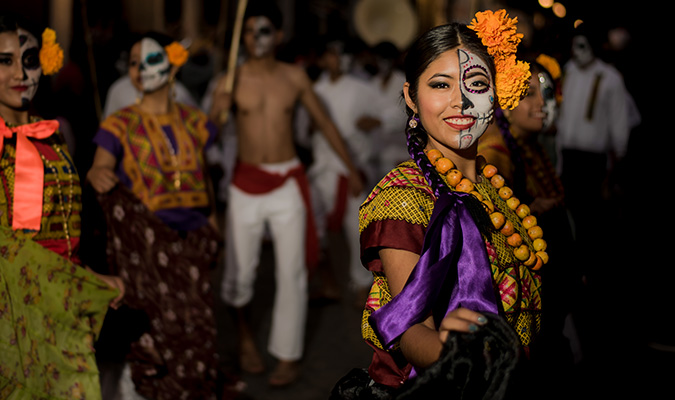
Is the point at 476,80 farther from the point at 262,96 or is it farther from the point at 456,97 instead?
the point at 262,96

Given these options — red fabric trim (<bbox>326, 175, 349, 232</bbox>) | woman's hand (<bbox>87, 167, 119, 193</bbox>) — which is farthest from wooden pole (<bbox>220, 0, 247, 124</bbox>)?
red fabric trim (<bbox>326, 175, 349, 232</bbox>)

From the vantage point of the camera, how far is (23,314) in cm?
302

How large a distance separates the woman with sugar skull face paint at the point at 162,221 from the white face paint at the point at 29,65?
0.79 meters

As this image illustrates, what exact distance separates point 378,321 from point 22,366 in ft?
5.50

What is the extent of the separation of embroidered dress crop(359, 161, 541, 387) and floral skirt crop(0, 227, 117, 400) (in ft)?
4.27

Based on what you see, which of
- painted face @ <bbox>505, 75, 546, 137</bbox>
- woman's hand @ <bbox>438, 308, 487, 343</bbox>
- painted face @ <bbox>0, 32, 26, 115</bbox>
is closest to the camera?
woman's hand @ <bbox>438, 308, 487, 343</bbox>

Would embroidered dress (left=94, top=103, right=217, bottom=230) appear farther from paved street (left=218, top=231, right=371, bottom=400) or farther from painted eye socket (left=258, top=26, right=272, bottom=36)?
paved street (left=218, top=231, right=371, bottom=400)

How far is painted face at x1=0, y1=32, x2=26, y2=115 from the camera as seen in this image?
3125 millimetres

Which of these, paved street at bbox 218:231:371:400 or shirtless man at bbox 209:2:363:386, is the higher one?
shirtless man at bbox 209:2:363:386

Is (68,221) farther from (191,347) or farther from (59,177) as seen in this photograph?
(191,347)

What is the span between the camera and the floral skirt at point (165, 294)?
13.3 feet

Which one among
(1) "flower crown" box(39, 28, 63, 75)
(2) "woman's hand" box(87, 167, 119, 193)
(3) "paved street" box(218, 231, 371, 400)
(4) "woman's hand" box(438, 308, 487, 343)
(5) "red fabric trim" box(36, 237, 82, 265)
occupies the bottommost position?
(3) "paved street" box(218, 231, 371, 400)

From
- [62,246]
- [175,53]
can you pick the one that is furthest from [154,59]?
[62,246]

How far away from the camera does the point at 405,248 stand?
6.93ft
